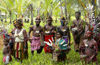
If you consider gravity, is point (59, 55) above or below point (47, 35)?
below

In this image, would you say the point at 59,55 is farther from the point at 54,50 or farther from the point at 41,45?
the point at 41,45

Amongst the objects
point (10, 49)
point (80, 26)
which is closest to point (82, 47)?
point (80, 26)

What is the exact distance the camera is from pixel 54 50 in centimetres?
520

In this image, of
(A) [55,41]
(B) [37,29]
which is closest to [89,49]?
(A) [55,41]

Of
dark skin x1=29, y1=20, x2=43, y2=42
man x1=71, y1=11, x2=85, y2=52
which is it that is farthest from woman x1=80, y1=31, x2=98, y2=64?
dark skin x1=29, y1=20, x2=43, y2=42

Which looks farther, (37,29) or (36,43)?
(36,43)

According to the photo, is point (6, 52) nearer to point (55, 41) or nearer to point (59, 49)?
point (55, 41)

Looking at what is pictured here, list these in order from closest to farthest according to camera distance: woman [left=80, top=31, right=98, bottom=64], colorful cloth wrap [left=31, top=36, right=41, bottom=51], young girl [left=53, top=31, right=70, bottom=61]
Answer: woman [left=80, top=31, right=98, bottom=64] < young girl [left=53, top=31, right=70, bottom=61] < colorful cloth wrap [left=31, top=36, right=41, bottom=51]

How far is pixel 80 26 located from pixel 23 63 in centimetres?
275

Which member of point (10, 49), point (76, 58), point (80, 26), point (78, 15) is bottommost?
point (76, 58)

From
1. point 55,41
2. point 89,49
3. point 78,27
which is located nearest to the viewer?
point 89,49

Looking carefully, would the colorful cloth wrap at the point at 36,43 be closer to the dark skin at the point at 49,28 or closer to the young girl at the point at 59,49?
the dark skin at the point at 49,28

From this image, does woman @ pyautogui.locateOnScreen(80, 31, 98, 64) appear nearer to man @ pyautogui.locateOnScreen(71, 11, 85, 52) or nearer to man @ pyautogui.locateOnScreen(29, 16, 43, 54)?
man @ pyautogui.locateOnScreen(71, 11, 85, 52)

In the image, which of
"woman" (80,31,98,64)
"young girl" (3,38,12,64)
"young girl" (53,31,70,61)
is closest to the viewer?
"woman" (80,31,98,64)
